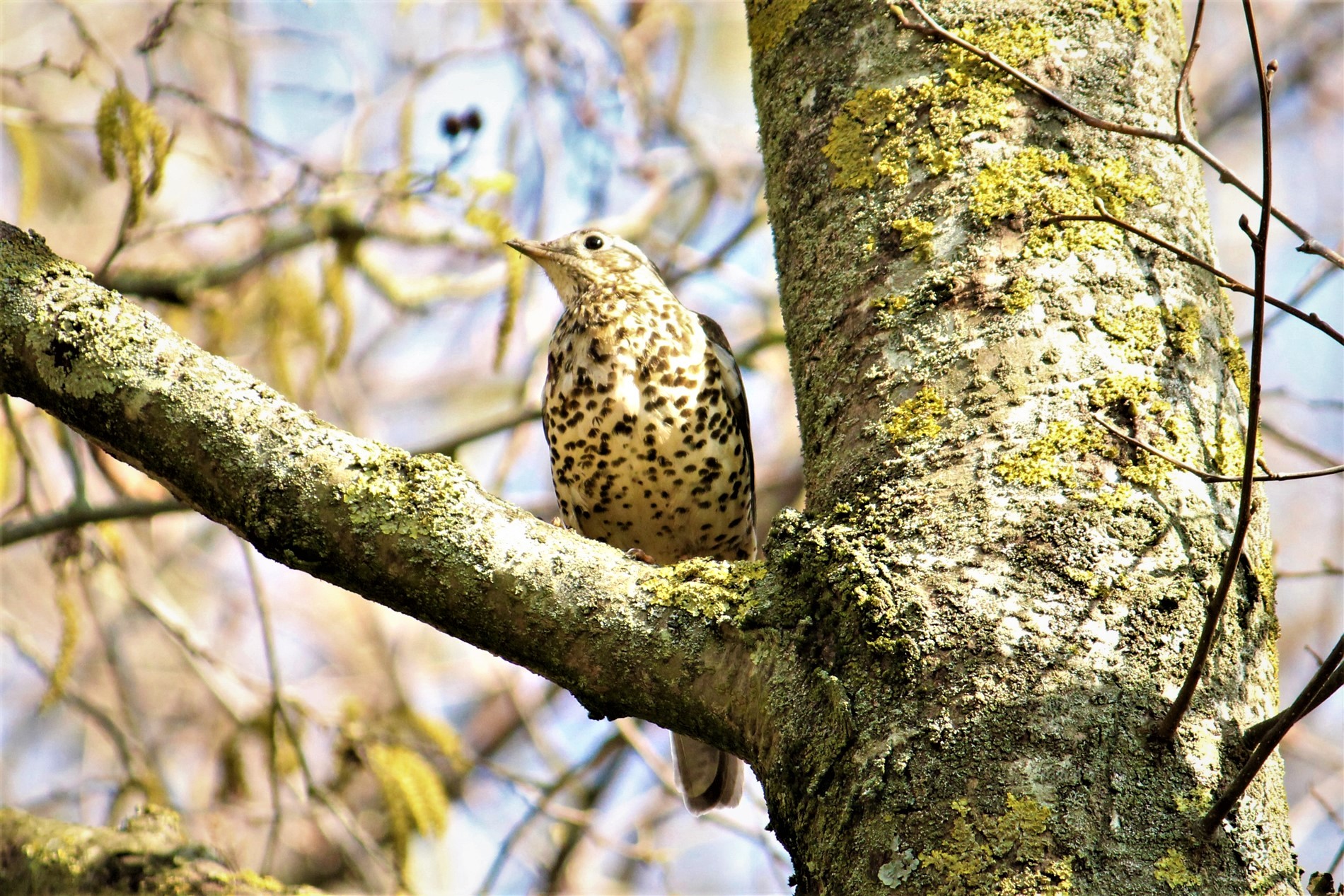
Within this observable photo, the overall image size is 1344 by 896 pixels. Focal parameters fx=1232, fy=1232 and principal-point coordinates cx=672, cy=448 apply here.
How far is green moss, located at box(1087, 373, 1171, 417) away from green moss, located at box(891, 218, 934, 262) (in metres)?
0.38

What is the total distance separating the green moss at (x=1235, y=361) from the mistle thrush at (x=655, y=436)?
225 cm

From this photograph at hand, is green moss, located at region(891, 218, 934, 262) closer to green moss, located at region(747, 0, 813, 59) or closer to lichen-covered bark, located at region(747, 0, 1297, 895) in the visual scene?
lichen-covered bark, located at region(747, 0, 1297, 895)

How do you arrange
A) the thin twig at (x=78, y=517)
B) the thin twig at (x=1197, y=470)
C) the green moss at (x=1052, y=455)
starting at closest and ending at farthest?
the thin twig at (x=1197, y=470)
the green moss at (x=1052, y=455)
the thin twig at (x=78, y=517)

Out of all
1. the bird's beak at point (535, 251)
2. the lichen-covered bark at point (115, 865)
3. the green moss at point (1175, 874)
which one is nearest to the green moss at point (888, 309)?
the green moss at point (1175, 874)

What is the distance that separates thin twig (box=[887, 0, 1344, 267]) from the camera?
1.73 meters

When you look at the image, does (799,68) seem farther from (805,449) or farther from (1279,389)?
(1279,389)

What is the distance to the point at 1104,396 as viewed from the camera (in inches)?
77.2

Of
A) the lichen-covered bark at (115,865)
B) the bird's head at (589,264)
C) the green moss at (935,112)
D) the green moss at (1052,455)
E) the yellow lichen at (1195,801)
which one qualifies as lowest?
the yellow lichen at (1195,801)

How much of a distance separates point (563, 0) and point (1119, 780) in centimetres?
551

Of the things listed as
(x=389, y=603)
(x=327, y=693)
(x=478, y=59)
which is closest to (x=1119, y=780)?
(x=389, y=603)

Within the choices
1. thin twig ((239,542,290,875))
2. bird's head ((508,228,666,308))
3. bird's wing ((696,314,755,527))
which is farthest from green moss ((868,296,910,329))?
bird's head ((508,228,666,308))

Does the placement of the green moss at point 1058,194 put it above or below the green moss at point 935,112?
below

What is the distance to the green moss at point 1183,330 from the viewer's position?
6.68 ft

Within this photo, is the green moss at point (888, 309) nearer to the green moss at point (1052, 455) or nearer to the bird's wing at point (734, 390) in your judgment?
the green moss at point (1052, 455)
